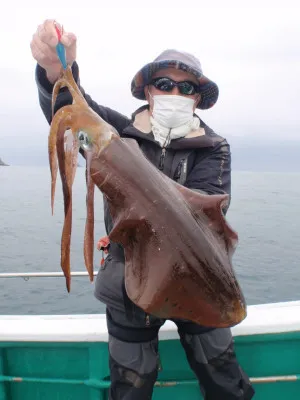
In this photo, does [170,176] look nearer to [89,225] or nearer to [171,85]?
[171,85]

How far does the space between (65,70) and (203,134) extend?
1215 millimetres

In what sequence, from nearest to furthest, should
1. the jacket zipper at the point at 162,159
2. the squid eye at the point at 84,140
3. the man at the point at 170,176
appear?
1. the squid eye at the point at 84,140
2. the man at the point at 170,176
3. the jacket zipper at the point at 162,159

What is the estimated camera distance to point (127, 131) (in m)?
2.96

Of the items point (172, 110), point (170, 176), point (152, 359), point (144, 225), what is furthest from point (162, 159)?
point (152, 359)

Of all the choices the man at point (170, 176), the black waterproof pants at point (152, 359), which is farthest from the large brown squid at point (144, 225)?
the black waterproof pants at point (152, 359)

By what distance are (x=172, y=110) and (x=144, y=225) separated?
48.5 inches

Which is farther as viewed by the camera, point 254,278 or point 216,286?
point 254,278

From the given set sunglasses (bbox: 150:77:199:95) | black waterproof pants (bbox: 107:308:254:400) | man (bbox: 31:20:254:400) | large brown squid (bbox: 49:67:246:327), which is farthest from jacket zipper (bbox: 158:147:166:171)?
black waterproof pants (bbox: 107:308:254:400)

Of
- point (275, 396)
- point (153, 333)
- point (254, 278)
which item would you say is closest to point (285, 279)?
point (254, 278)

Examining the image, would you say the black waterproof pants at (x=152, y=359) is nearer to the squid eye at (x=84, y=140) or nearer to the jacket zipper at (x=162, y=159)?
the jacket zipper at (x=162, y=159)

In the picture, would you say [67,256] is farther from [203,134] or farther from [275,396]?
[275,396]

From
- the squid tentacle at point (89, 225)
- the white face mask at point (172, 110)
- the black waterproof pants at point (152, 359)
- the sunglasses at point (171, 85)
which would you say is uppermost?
the sunglasses at point (171, 85)

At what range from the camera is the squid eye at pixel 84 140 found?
2.04 meters

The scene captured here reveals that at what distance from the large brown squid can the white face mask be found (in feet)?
2.95
